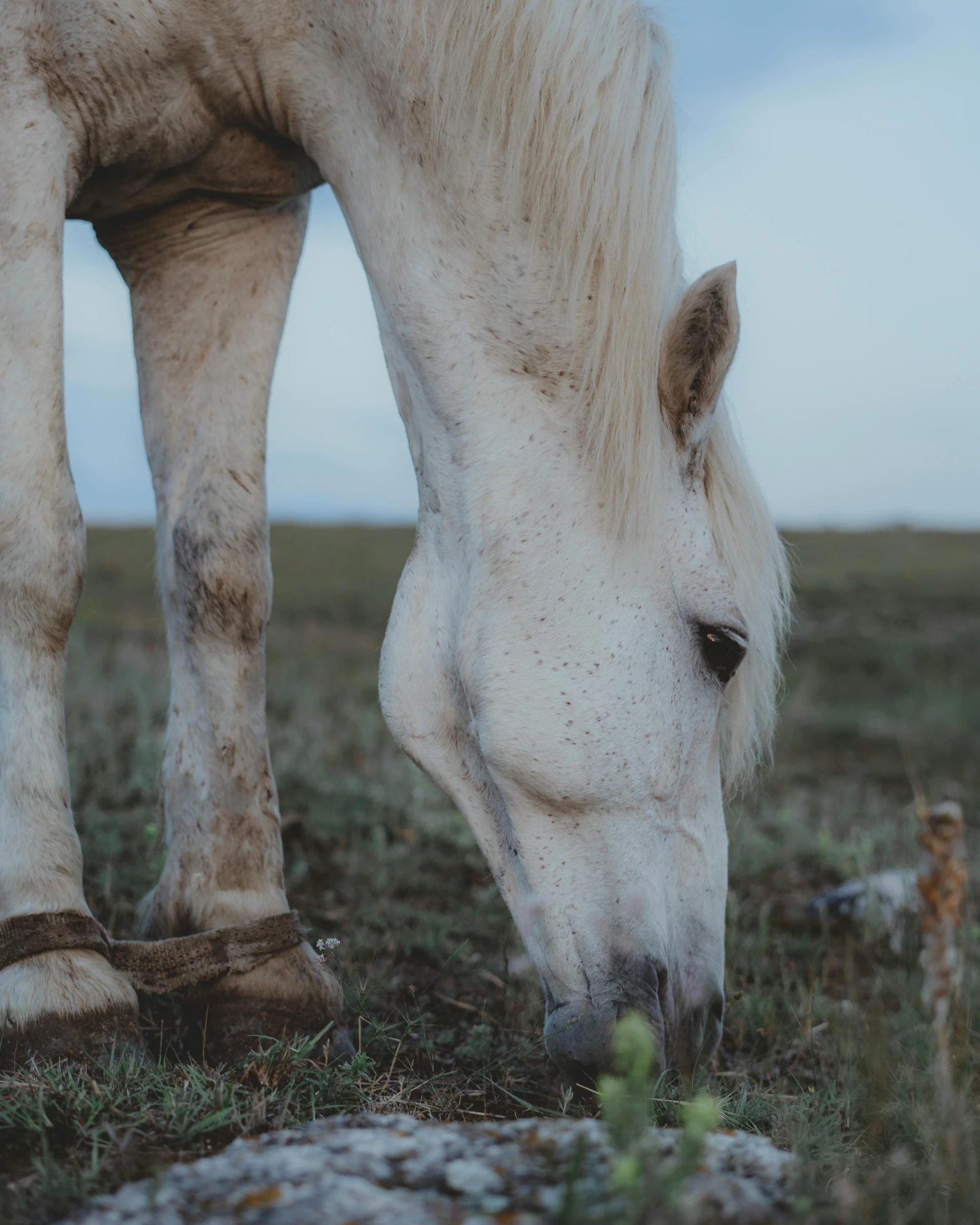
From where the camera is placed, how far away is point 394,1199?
3.64 feet

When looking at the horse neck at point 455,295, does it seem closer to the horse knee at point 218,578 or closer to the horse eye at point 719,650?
the horse eye at point 719,650

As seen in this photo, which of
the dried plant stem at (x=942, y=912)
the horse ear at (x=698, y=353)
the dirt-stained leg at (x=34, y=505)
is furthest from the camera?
the dirt-stained leg at (x=34, y=505)

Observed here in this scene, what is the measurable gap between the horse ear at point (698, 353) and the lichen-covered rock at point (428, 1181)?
4.26ft

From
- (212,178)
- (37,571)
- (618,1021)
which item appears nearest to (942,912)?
(618,1021)

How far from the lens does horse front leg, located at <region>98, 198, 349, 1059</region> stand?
2.48 metres

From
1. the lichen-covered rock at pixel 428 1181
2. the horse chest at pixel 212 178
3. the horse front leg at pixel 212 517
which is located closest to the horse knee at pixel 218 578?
the horse front leg at pixel 212 517

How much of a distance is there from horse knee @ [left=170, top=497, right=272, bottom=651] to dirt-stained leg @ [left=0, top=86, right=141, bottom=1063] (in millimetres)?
435

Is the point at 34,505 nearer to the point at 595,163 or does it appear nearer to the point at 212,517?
the point at 212,517

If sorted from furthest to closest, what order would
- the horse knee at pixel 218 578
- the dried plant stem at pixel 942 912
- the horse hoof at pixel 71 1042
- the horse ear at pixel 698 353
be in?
the horse knee at pixel 218 578 < the horse ear at pixel 698 353 < the horse hoof at pixel 71 1042 < the dried plant stem at pixel 942 912

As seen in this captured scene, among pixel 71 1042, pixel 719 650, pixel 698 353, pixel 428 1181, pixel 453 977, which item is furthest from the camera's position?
pixel 453 977

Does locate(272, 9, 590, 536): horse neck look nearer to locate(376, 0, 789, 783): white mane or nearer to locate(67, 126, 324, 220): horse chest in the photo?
locate(376, 0, 789, 783): white mane

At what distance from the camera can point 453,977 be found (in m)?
2.80

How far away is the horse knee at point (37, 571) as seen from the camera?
2146 mm

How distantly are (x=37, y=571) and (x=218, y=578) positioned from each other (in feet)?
1.75
